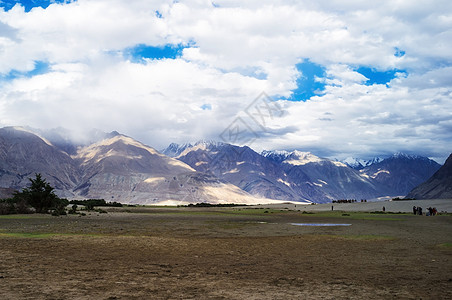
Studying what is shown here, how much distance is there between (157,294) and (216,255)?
345 inches

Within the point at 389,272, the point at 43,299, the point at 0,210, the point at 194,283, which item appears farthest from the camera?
the point at 0,210

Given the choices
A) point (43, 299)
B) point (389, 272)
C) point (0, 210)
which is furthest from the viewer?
point (0, 210)

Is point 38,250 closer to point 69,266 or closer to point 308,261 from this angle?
point 69,266

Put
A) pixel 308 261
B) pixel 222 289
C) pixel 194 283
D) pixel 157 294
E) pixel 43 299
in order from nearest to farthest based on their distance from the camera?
pixel 43 299, pixel 157 294, pixel 222 289, pixel 194 283, pixel 308 261

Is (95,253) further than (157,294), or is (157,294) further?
(95,253)

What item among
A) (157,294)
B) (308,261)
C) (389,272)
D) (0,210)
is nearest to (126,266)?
(157,294)

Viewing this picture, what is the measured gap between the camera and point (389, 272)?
15320 millimetres

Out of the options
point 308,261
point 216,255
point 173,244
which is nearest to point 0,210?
point 173,244

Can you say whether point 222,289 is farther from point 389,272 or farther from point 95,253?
point 95,253

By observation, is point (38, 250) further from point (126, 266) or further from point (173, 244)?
point (173, 244)

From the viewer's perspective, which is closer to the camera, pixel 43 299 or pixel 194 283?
pixel 43 299

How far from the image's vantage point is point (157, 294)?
37.7 feet

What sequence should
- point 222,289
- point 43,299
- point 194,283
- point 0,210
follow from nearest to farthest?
point 43,299 → point 222,289 → point 194,283 → point 0,210

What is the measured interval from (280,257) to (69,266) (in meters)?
9.62
